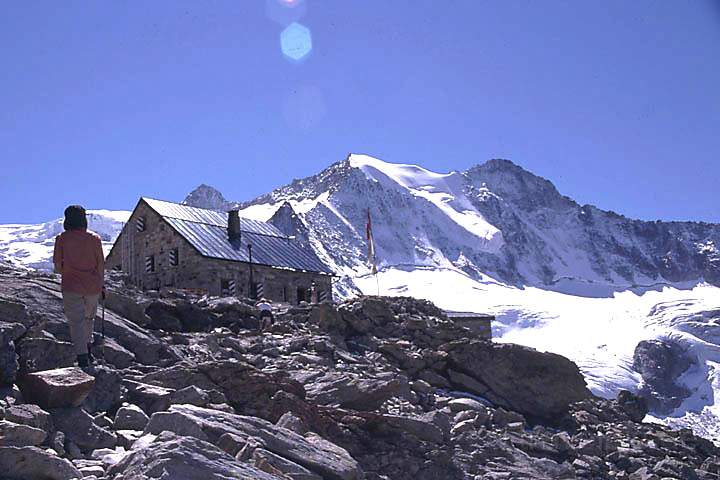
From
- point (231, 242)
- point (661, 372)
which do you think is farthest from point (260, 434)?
point (661, 372)

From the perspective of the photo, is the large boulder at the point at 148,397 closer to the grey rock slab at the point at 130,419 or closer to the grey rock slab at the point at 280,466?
the grey rock slab at the point at 130,419

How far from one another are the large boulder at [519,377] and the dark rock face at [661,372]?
16010cm

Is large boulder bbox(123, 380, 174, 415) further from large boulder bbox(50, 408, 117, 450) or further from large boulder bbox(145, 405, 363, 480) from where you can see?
large boulder bbox(50, 408, 117, 450)

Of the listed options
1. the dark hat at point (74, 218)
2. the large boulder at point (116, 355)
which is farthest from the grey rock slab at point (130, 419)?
the large boulder at point (116, 355)

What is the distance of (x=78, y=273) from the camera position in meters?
9.89

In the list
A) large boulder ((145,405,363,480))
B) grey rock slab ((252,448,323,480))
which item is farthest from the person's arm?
grey rock slab ((252,448,323,480))

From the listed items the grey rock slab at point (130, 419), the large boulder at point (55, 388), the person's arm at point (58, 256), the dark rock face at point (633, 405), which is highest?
the person's arm at point (58, 256)

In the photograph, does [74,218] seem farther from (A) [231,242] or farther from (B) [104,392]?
(A) [231,242]

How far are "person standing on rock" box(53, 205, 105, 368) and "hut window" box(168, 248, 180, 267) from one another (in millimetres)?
29930

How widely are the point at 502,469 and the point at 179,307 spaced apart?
33.2 feet

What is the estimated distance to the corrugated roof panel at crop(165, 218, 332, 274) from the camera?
3962cm

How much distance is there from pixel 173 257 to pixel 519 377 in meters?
24.3

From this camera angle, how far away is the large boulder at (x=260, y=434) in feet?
24.9

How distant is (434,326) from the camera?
22953 mm
